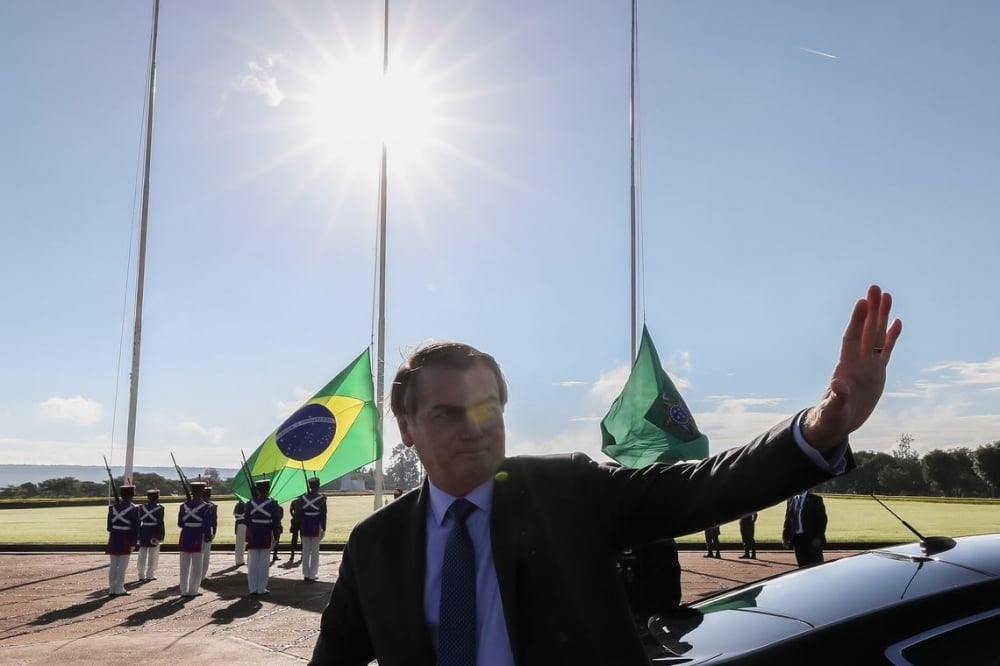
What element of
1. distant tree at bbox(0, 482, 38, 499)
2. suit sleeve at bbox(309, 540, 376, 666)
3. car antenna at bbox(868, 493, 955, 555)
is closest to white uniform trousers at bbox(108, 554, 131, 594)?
suit sleeve at bbox(309, 540, 376, 666)

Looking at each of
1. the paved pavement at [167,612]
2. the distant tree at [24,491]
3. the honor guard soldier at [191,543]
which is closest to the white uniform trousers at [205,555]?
the paved pavement at [167,612]

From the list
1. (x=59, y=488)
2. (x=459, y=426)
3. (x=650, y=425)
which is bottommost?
(x=459, y=426)

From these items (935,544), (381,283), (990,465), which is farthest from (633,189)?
(990,465)

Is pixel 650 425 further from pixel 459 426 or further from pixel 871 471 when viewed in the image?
pixel 871 471

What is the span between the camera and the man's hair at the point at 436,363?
1.94 meters

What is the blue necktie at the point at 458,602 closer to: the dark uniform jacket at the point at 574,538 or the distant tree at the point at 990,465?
the dark uniform jacket at the point at 574,538

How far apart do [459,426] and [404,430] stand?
0.23 metres

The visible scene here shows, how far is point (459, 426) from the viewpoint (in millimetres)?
1876

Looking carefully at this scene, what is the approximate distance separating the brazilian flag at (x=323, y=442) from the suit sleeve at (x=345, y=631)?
13.9 meters

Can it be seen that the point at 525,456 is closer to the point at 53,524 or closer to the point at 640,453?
the point at 640,453

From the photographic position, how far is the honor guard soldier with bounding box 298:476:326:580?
49.2ft

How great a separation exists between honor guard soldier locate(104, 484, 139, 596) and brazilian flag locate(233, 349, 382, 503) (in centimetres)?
185

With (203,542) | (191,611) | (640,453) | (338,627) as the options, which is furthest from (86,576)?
(338,627)

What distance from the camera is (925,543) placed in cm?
334
